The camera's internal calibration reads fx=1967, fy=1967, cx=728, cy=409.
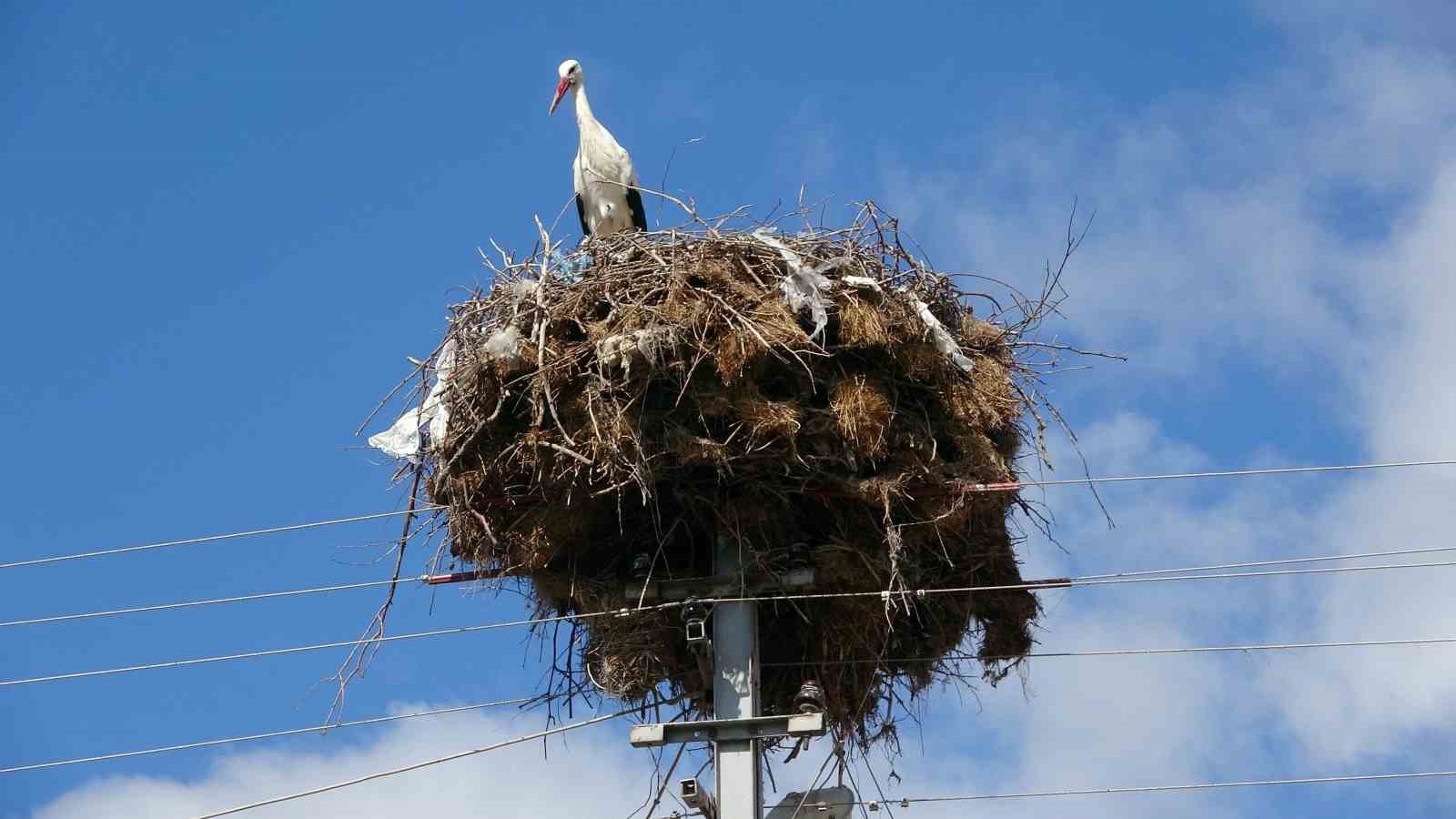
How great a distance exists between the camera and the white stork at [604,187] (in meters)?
11.1

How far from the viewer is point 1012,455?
27.5 feet

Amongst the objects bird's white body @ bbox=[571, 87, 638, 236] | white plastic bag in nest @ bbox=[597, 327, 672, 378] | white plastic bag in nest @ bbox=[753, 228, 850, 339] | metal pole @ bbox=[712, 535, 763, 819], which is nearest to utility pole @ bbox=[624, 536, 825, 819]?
metal pole @ bbox=[712, 535, 763, 819]

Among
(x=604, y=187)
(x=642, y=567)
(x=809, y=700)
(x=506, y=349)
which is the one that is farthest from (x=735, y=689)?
(x=604, y=187)

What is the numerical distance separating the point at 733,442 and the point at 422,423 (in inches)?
52.1

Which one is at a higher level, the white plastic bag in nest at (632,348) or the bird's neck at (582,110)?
the bird's neck at (582,110)

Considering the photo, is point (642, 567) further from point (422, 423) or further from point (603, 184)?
point (603, 184)

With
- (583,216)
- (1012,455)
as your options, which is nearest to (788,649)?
(1012,455)

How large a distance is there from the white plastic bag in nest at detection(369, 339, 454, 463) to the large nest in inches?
2.2

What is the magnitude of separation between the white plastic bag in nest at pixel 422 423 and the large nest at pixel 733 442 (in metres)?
0.06

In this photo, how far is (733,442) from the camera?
24.9 feet

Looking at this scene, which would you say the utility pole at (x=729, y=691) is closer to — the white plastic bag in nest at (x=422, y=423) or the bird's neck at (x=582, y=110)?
the white plastic bag in nest at (x=422, y=423)

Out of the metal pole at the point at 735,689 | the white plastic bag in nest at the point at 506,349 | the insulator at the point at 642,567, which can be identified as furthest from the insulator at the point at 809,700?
the white plastic bag in nest at the point at 506,349

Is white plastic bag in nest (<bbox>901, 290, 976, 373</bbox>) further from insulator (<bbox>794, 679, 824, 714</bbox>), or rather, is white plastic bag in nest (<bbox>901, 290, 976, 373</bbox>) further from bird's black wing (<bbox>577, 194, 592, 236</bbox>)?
bird's black wing (<bbox>577, 194, 592, 236</bbox>)

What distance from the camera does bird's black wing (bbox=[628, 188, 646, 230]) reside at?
1116cm
